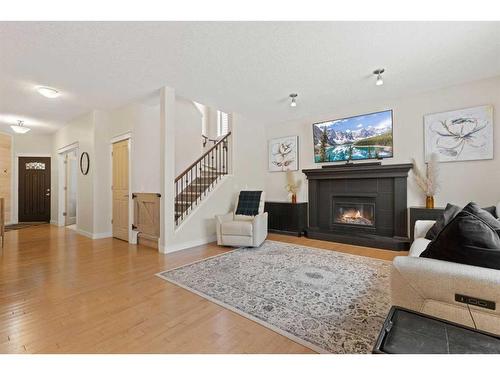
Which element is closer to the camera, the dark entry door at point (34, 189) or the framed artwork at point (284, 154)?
the framed artwork at point (284, 154)

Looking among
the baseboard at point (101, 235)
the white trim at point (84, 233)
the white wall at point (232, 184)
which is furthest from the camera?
the white trim at point (84, 233)

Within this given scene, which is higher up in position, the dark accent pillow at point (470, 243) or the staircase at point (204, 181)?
the staircase at point (204, 181)

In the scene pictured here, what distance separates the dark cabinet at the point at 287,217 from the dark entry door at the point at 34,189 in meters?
7.20

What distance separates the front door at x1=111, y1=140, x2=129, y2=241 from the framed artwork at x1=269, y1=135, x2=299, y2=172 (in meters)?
3.33

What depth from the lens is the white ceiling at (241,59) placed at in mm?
2398

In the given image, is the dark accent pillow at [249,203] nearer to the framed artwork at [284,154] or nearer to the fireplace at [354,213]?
the framed artwork at [284,154]

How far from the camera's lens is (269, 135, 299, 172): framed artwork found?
559cm

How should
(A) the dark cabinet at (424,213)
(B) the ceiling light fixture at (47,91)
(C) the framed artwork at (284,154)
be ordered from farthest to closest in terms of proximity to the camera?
(C) the framed artwork at (284,154)
(B) the ceiling light fixture at (47,91)
(A) the dark cabinet at (424,213)

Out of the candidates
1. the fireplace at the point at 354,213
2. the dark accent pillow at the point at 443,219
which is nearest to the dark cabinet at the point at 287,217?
the fireplace at the point at 354,213

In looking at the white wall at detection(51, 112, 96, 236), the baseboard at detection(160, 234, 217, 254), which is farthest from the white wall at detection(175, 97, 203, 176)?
the baseboard at detection(160, 234, 217, 254)

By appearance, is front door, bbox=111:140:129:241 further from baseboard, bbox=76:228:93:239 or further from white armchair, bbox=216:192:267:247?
white armchair, bbox=216:192:267:247
